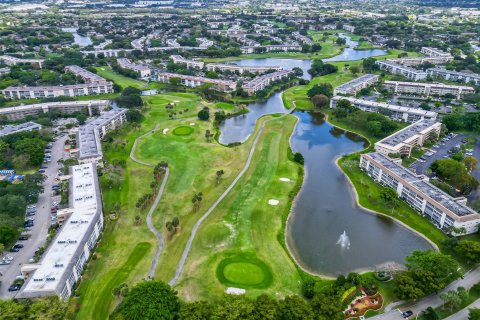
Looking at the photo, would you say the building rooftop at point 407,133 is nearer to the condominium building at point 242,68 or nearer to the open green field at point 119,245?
the open green field at point 119,245

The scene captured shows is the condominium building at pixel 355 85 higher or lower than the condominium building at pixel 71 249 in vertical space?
higher

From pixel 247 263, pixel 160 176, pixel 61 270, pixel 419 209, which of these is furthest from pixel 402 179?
pixel 61 270

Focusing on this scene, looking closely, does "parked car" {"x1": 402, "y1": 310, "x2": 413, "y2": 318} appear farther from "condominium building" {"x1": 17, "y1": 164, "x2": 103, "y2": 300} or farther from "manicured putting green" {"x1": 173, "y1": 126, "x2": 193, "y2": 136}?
"manicured putting green" {"x1": 173, "y1": 126, "x2": 193, "y2": 136}

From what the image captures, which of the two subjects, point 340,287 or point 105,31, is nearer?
point 340,287

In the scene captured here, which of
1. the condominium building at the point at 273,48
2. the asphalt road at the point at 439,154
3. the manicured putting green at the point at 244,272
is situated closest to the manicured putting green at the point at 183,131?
the manicured putting green at the point at 244,272

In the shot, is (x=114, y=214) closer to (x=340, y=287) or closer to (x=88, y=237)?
(x=88, y=237)

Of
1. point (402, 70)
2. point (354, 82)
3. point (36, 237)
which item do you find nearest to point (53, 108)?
point (36, 237)
